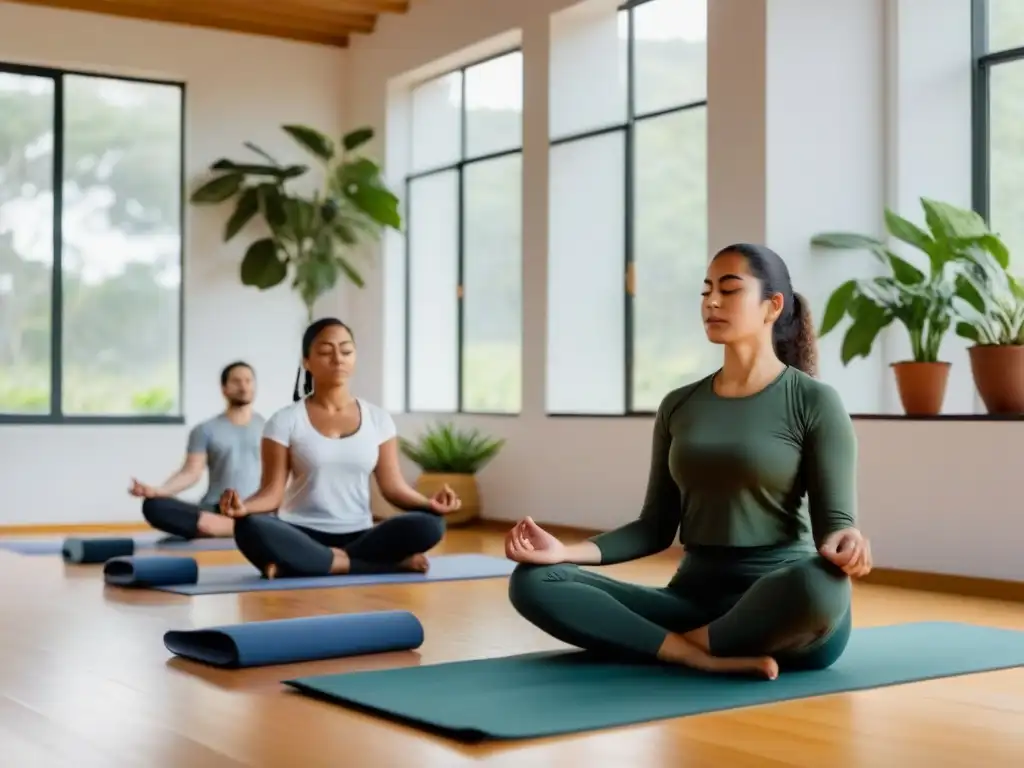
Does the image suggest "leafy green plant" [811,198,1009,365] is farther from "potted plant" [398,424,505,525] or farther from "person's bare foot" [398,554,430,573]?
"potted plant" [398,424,505,525]

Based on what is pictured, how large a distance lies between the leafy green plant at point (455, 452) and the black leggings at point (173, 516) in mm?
1953

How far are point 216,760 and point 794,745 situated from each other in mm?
1000

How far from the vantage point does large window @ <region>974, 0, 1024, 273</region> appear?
5910mm

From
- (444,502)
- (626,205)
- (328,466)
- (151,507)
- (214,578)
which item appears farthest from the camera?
(626,205)

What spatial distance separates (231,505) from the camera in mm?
4781

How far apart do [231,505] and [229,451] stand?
2.04m

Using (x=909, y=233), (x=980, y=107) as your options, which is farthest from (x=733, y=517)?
(x=980, y=107)

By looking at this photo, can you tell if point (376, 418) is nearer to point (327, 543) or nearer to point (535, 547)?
point (327, 543)

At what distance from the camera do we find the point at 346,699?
294cm

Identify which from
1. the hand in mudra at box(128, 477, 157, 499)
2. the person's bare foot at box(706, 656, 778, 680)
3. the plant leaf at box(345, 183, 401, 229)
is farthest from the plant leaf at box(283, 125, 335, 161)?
the person's bare foot at box(706, 656, 778, 680)

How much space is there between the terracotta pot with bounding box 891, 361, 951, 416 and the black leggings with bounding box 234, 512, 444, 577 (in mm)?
1880

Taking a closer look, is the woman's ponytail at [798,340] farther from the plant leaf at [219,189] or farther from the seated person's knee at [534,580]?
the plant leaf at [219,189]

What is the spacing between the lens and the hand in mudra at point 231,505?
15.5 feet

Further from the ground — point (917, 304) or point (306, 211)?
point (306, 211)
